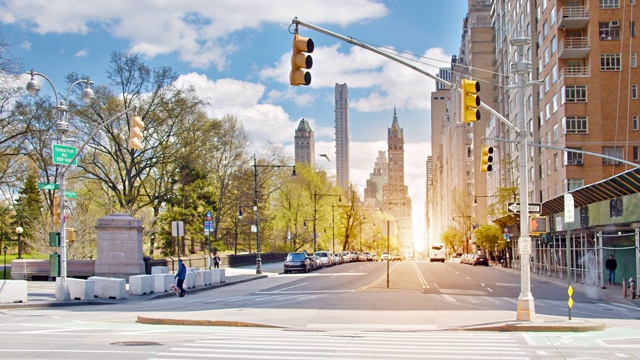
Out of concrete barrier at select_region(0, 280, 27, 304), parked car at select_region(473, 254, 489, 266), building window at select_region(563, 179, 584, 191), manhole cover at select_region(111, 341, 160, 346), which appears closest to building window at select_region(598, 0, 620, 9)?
building window at select_region(563, 179, 584, 191)

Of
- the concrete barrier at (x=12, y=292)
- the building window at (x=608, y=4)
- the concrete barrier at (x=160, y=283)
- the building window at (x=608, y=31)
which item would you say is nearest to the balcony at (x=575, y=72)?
the building window at (x=608, y=31)

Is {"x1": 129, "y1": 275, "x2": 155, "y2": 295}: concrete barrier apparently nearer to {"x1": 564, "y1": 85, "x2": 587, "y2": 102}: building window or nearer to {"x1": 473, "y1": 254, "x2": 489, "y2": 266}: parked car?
{"x1": 564, "y1": 85, "x2": 587, "y2": 102}: building window

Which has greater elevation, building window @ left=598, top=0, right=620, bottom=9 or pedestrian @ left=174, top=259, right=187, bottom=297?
A: building window @ left=598, top=0, right=620, bottom=9

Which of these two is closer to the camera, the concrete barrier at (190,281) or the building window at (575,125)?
the concrete barrier at (190,281)

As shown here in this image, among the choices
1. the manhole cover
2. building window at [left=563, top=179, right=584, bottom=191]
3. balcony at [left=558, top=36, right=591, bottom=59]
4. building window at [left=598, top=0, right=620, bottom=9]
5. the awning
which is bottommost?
the manhole cover

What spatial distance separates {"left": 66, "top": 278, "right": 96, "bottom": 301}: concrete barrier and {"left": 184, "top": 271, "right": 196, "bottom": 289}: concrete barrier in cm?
726

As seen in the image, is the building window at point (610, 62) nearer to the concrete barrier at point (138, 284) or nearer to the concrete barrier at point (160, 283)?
the concrete barrier at point (160, 283)

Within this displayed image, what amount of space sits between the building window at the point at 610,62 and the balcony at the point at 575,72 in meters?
1.34

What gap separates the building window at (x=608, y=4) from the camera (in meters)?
60.5

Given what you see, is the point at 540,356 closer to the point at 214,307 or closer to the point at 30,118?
the point at 214,307

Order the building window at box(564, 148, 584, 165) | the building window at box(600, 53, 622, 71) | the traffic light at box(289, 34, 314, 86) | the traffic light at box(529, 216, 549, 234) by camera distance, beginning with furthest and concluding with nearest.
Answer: the building window at box(564, 148, 584, 165)
the building window at box(600, 53, 622, 71)
the traffic light at box(529, 216, 549, 234)
the traffic light at box(289, 34, 314, 86)

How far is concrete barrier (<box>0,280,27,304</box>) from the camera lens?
25.7 m

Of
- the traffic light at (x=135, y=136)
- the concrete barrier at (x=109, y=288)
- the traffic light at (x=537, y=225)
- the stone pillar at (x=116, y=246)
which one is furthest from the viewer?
the stone pillar at (x=116, y=246)

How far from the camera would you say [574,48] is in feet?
199
